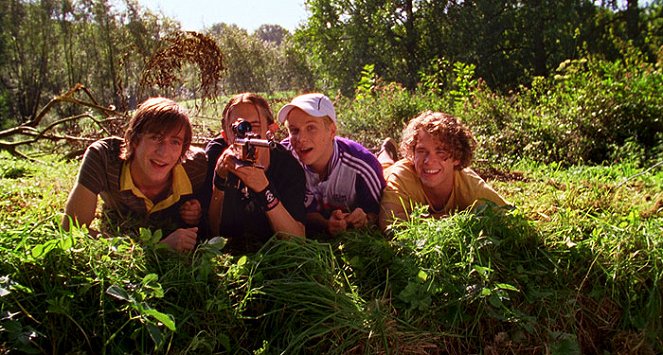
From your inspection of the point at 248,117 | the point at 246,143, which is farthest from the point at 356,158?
the point at 246,143

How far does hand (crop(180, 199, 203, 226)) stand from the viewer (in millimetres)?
3086

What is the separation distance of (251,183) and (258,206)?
314 millimetres

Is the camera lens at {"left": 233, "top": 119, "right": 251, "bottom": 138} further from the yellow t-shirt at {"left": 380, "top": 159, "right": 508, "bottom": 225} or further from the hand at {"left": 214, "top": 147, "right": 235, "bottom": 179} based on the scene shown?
the yellow t-shirt at {"left": 380, "top": 159, "right": 508, "bottom": 225}

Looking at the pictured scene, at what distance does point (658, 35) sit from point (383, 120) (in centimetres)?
903

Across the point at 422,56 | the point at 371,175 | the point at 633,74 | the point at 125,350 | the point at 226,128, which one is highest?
the point at 422,56

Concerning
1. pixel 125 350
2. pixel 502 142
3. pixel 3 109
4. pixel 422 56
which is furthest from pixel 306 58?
pixel 125 350

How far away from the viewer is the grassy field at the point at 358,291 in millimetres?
1966

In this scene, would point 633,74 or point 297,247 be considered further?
point 633,74

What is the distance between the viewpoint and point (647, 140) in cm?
716

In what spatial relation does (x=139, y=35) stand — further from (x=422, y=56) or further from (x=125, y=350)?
(x=125, y=350)

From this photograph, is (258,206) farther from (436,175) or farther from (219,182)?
(436,175)

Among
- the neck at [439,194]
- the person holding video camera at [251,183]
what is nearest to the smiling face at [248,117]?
the person holding video camera at [251,183]

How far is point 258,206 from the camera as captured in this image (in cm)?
299

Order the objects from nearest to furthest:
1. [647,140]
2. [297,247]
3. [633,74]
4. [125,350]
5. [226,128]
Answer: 1. [125,350]
2. [297,247]
3. [226,128]
4. [647,140]
5. [633,74]
